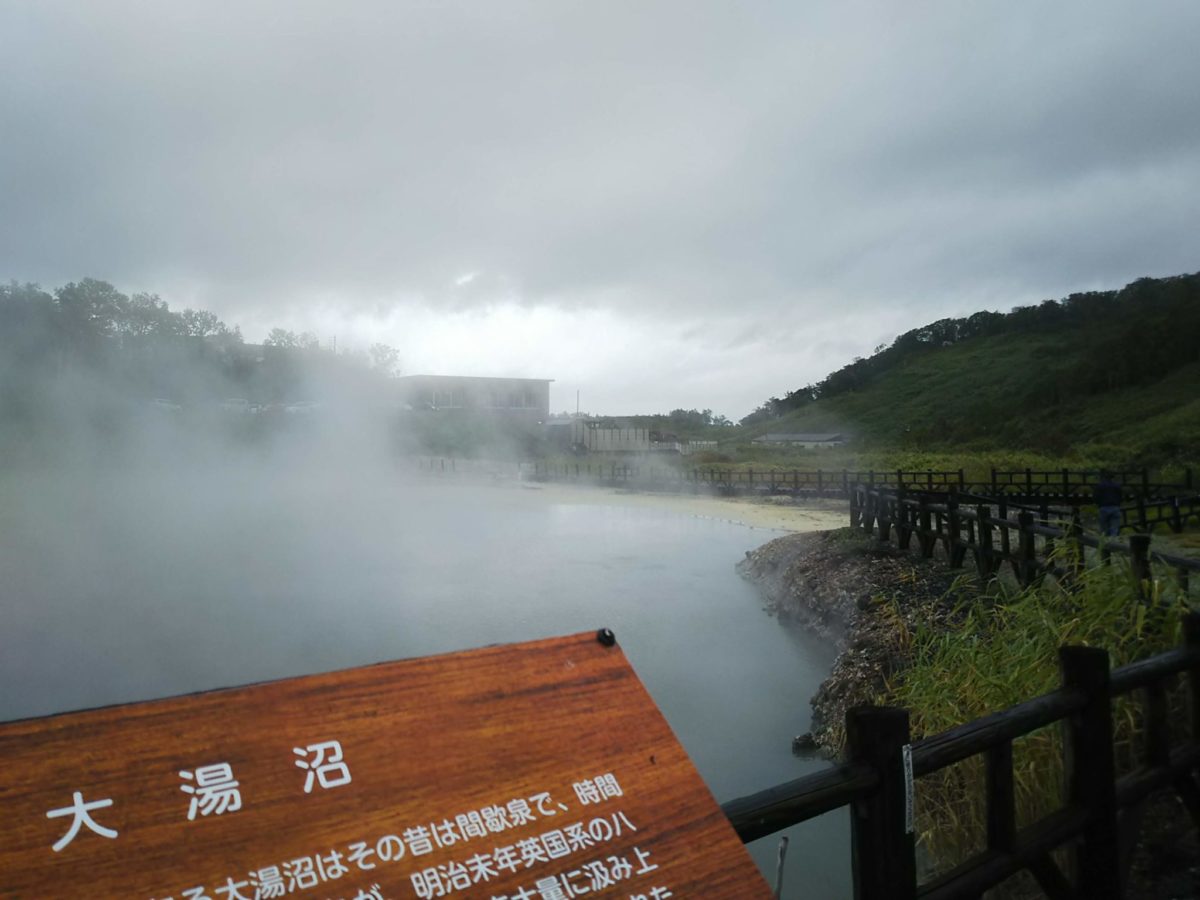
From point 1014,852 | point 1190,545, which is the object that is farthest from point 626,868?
point 1190,545

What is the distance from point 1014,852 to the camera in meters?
2.10

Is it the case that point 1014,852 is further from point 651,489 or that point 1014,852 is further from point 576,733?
point 651,489

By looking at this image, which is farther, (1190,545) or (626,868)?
(1190,545)

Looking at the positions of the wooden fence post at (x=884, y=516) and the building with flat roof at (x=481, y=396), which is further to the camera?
the building with flat roof at (x=481, y=396)

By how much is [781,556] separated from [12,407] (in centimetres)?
2547

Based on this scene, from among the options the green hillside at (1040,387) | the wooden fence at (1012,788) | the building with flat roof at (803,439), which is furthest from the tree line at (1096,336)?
the wooden fence at (1012,788)

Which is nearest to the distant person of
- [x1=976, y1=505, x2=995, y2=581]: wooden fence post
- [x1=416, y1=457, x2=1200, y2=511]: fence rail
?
[x1=416, y1=457, x2=1200, y2=511]: fence rail

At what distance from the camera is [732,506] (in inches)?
1022

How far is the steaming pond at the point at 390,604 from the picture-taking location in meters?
8.05

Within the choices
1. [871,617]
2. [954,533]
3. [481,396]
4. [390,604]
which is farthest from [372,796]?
[481,396]

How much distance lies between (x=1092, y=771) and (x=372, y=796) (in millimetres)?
2175

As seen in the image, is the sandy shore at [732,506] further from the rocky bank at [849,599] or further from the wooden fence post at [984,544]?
the wooden fence post at [984,544]

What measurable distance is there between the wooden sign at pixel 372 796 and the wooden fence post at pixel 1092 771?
1474 millimetres

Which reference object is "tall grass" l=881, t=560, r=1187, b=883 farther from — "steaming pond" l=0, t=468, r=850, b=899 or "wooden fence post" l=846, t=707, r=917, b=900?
"wooden fence post" l=846, t=707, r=917, b=900
